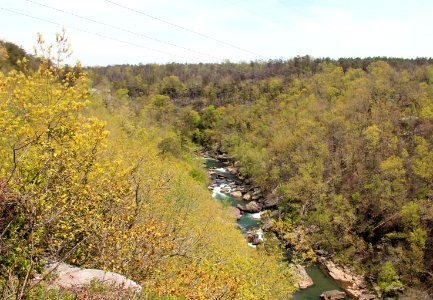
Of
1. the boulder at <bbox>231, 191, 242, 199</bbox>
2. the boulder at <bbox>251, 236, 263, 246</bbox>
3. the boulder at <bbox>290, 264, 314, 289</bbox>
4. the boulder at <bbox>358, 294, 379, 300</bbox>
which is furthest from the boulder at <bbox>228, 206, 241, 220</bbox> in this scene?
the boulder at <bbox>358, 294, 379, 300</bbox>

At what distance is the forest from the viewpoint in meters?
9.23

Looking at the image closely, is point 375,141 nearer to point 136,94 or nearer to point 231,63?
point 136,94

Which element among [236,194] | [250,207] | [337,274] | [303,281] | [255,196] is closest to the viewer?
[303,281]

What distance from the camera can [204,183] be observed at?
167 feet

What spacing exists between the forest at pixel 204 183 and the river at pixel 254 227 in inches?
149

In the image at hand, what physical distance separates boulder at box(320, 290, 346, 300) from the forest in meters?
4.71

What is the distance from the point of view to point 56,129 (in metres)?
10.6

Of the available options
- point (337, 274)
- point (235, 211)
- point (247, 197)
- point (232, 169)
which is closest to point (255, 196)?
point (247, 197)

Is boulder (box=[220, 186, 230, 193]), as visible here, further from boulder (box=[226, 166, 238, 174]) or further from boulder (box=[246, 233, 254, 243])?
boulder (box=[246, 233, 254, 243])

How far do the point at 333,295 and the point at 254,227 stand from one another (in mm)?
15479

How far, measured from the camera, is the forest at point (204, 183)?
923 cm

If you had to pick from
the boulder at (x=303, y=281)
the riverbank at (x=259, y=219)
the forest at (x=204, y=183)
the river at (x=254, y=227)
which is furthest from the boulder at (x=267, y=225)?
the boulder at (x=303, y=281)

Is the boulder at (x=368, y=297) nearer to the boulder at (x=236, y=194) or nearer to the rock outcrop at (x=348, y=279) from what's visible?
the rock outcrop at (x=348, y=279)

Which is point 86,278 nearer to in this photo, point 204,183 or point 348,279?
point 348,279
